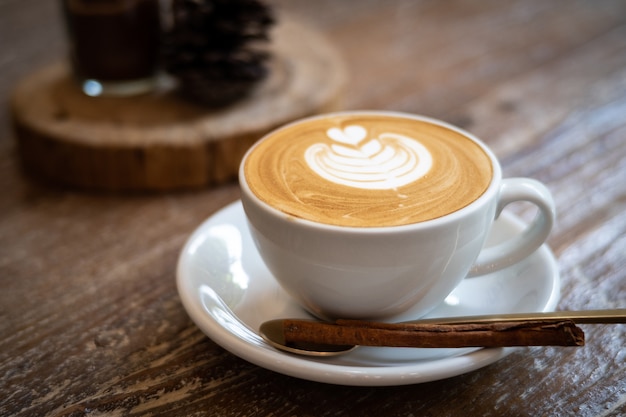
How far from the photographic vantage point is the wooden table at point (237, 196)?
2.12 feet

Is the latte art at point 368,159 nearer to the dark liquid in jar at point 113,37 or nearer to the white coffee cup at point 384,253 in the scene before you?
the white coffee cup at point 384,253

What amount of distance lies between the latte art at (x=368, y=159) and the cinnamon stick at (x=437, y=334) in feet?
0.46

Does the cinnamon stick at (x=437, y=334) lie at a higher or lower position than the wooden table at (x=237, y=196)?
higher

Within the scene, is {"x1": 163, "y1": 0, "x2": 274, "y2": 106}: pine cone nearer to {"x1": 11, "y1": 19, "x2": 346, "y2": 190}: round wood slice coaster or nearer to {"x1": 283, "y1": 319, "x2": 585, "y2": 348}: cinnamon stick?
{"x1": 11, "y1": 19, "x2": 346, "y2": 190}: round wood slice coaster

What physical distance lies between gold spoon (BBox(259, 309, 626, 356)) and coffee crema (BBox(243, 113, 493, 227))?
0.37 feet

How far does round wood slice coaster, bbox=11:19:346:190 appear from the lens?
1.05 meters

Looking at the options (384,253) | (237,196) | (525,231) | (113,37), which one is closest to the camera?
(384,253)

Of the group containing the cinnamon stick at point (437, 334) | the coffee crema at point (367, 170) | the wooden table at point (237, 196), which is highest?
the coffee crema at point (367, 170)

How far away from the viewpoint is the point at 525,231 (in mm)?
716

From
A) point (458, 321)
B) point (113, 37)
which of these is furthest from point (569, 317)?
point (113, 37)

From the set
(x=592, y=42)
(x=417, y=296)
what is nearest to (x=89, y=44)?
(x=417, y=296)

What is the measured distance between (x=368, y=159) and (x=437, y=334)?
0.68 feet

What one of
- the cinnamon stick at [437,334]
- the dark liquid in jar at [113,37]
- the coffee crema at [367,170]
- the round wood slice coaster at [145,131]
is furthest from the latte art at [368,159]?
the dark liquid in jar at [113,37]

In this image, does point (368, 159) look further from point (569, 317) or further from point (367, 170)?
point (569, 317)
